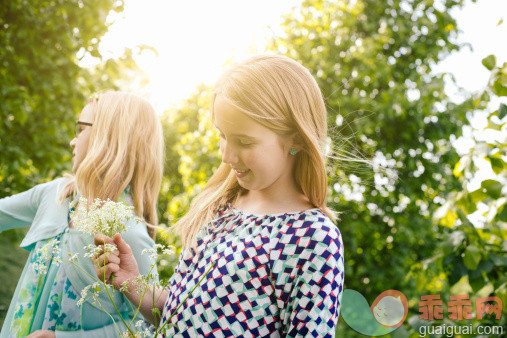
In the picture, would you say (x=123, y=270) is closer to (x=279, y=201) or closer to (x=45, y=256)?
(x=45, y=256)

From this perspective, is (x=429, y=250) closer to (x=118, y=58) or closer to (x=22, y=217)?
(x=118, y=58)

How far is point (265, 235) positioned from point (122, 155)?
3.21 feet

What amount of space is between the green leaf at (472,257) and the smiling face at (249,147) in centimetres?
121

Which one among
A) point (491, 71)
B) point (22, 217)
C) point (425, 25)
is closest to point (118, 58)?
point (22, 217)

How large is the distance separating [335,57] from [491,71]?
4.27 m

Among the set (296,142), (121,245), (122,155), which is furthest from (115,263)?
(122,155)

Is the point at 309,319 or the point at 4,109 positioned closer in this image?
the point at 309,319

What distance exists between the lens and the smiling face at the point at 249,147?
4.68ft

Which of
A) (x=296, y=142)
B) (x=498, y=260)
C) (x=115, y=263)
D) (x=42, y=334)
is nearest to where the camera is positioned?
(x=115, y=263)

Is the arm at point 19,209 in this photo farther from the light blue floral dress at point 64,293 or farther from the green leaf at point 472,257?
the green leaf at point 472,257

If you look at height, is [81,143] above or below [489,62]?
above

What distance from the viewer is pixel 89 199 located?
1.97 metres

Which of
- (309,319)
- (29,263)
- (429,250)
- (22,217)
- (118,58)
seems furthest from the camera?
(429,250)

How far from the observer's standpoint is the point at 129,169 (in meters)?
2.16
